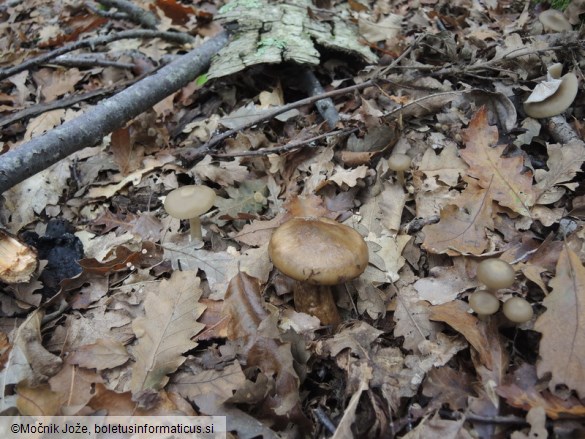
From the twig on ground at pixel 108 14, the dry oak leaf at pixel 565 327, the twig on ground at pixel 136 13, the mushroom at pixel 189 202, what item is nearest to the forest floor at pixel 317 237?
the dry oak leaf at pixel 565 327

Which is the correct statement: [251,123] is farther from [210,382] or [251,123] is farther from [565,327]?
[565,327]

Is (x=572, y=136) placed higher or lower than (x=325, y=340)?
higher

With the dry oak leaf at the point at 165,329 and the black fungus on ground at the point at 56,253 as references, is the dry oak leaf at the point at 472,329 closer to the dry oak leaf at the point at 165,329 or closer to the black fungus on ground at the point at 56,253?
the dry oak leaf at the point at 165,329

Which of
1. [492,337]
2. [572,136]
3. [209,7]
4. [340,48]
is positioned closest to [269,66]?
[340,48]

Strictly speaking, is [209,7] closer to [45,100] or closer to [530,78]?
[45,100]

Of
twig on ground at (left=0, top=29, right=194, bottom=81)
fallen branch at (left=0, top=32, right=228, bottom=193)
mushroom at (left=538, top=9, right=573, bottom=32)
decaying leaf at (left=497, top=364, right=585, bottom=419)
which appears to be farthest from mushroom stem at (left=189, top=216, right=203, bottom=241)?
mushroom at (left=538, top=9, right=573, bottom=32)
